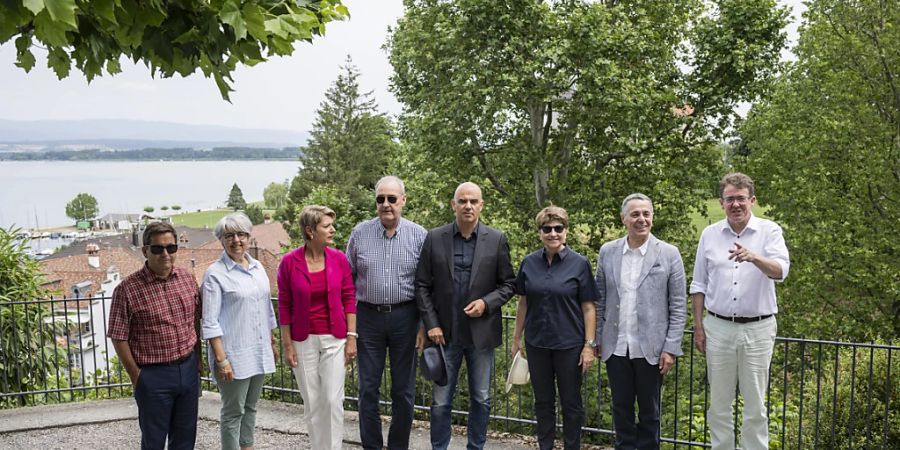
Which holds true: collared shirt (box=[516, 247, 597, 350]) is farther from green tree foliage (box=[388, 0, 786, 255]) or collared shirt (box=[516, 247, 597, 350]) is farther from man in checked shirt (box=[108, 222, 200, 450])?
green tree foliage (box=[388, 0, 786, 255])

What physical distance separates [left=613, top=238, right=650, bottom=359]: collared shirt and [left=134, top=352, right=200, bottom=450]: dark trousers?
8.79 feet

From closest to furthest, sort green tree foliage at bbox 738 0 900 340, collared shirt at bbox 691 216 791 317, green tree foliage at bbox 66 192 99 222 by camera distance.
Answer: collared shirt at bbox 691 216 791 317
green tree foliage at bbox 738 0 900 340
green tree foliage at bbox 66 192 99 222

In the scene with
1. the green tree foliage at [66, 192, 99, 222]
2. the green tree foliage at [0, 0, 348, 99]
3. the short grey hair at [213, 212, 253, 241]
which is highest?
the green tree foliage at [0, 0, 348, 99]

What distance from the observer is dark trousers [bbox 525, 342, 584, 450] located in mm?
4484

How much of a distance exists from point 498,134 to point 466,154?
0.99 m

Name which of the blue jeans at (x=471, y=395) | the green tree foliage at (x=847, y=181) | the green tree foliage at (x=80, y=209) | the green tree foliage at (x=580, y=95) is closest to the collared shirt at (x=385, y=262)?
the blue jeans at (x=471, y=395)

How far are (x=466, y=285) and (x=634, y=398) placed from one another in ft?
4.36

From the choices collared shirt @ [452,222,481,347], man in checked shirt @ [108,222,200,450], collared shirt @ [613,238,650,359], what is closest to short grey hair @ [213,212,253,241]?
man in checked shirt @ [108,222,200,450]

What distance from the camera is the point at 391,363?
4805mm

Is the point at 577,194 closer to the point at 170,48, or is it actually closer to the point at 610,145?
the point at 610,145

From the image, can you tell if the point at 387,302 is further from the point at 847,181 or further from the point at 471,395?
the point at 847,181

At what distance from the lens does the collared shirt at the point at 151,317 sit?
399 cm

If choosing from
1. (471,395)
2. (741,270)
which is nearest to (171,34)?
(471,395)

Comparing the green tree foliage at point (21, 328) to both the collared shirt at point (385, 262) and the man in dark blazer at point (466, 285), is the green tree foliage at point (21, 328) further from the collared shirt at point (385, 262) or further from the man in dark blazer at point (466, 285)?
the man in dark blazer at point (466, 285)
